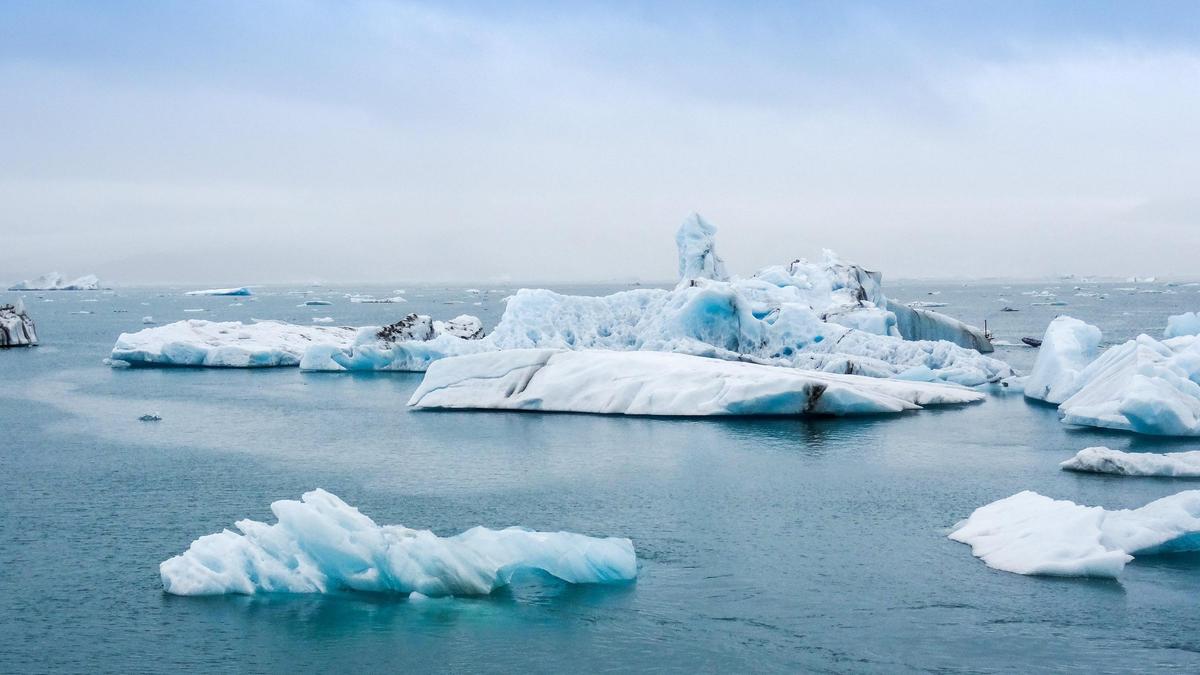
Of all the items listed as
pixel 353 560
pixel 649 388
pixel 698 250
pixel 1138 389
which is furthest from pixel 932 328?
pixel 353 560

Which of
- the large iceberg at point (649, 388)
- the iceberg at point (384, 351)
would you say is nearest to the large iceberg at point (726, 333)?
the iceberg at point (384, 351)

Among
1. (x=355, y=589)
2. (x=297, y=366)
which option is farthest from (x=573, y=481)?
(x=297, y=366)

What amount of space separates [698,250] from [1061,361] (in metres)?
13.8

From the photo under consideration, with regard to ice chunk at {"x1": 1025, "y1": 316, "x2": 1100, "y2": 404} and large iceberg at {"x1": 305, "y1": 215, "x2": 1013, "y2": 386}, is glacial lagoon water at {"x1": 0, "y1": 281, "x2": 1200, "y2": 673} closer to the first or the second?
ice chunk at {"x1": 1025, "y1": 316, "x2": 1100, "y2": 404}

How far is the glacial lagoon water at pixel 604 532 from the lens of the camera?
8672 mm

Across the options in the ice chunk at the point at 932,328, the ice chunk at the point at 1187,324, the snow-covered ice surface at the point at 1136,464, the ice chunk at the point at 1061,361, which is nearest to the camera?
the snow-covered ice surface at the point at 1136,464

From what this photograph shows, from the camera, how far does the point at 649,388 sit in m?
21.9

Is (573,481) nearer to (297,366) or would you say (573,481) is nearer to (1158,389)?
(1158,389)

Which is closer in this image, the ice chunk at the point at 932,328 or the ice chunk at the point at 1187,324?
the ice chunk at the point at 1187,324

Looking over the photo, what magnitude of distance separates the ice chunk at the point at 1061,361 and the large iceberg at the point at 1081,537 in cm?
1260

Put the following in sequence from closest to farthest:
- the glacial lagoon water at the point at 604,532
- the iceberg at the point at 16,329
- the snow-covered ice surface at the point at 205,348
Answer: the glacial lagoon water at the point at 604,532 < the snow-covered ice surface at the point at 205,348 < the iceberg at the point at 16,329

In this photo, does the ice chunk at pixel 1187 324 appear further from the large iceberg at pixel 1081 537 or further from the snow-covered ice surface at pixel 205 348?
the snow-covered ice surface at pixel 205 348

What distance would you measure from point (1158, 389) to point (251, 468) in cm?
1464

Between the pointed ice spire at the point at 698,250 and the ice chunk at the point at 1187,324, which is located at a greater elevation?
the pointed ice spire at the point at 698,250
